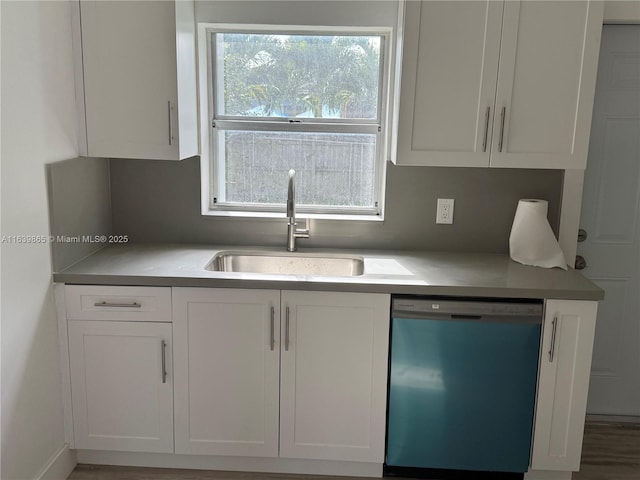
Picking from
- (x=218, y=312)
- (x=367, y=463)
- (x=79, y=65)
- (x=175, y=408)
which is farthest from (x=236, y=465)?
(x=79, y=65)

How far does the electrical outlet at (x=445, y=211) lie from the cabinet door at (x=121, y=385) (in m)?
1.31

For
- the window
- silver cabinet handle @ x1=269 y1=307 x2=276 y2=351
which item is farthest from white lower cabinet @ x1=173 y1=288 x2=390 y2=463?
the window

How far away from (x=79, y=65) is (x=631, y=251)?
2.57 meters

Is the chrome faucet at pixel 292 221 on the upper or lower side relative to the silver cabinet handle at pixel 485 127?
lower

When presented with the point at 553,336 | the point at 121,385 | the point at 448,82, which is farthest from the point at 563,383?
the point at 121,385

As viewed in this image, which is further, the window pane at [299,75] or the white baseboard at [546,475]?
the window pane at [299,75]

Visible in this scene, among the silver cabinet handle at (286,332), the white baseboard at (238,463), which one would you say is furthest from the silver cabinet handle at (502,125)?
the white baseboard at (238,463)

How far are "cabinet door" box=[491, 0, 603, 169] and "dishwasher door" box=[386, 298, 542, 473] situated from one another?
63 centimetres

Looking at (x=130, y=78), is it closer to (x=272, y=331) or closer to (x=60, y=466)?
(x=272, y=331)

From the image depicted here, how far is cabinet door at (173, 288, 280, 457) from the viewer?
2264 millimetres

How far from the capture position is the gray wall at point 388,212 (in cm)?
269

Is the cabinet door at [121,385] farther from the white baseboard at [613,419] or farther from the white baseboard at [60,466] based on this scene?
the white baseboard at [613,419]

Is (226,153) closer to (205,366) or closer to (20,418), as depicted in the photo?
(205,366)

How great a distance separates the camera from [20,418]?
2.05 m
